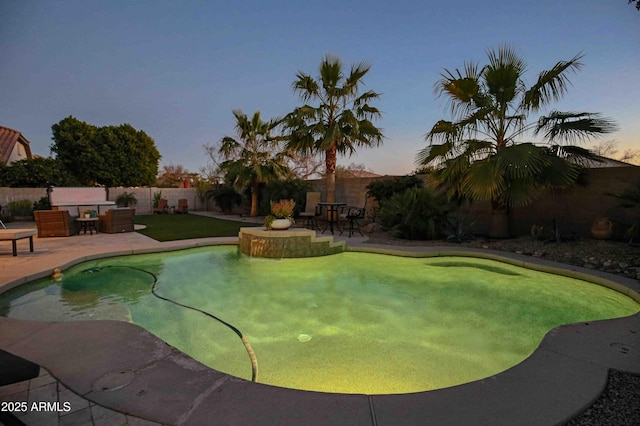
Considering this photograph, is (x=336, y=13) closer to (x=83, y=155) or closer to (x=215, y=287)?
(x=215, y=287)

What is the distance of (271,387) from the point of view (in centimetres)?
185

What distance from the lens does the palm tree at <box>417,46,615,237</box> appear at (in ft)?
19.4

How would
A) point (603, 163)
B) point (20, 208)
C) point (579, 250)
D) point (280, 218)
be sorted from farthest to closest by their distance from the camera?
point (20, 208) → point (280, 218) → point (603, 163) → point (579, 250)

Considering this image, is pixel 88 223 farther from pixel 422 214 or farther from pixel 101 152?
pixel 101 152

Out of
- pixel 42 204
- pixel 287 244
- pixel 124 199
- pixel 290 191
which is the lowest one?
pixel 287 244

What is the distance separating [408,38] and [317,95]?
3.18 m

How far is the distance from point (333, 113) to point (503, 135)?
16.9 ft

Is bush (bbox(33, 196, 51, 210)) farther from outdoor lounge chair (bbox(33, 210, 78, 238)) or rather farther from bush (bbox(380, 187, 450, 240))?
bush (bbox(380, 187, 450, 240))

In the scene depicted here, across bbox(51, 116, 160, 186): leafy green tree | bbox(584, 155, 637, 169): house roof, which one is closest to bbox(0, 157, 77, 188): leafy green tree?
bbox(51, 116, 160, 186): leafy green tree

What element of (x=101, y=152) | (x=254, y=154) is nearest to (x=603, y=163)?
(x=254, y=154)

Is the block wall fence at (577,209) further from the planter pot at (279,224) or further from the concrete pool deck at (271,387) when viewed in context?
the planter pot at (279,224)

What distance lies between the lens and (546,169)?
5961 millimetres

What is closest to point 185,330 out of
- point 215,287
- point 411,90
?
point 215,287

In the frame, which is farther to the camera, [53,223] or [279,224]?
[53,223]
